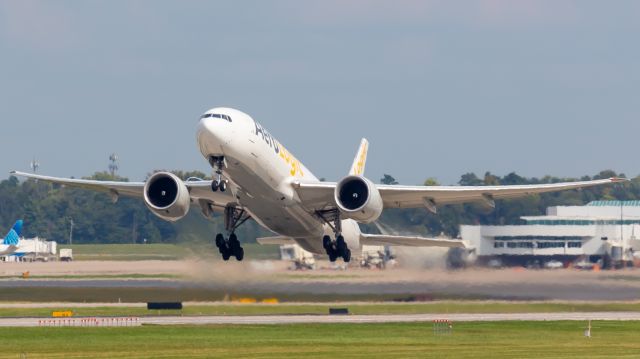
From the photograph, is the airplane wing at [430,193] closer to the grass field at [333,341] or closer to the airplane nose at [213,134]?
the grass field at [333,341]

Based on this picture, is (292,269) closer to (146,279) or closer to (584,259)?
(146,279)

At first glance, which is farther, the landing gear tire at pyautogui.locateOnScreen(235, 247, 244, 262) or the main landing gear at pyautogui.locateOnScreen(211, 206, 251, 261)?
the landing gear tire at pyautogui.locateOnScreen(235, 247, 244, 262)

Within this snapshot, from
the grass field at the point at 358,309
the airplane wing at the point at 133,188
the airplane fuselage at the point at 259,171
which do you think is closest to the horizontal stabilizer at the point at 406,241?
the grass field at the point at 358,309

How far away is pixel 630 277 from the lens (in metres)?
62.0

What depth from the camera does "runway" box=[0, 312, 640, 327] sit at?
54016 millimetres

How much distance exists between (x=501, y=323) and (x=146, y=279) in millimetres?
19775

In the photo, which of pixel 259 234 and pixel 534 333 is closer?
pixel 534 333

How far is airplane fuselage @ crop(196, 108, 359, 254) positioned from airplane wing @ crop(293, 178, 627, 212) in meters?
0.58

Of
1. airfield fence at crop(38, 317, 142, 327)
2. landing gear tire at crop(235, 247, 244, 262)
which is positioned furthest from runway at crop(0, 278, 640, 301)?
airfield fence at crop(38, 317, 142, 327)

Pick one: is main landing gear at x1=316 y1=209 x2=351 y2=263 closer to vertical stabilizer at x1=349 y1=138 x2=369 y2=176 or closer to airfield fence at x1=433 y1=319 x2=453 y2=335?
airfield fence at x1=433 y1=319 x2=453 y2=335

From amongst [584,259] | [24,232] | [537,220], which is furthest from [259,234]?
[24,232]

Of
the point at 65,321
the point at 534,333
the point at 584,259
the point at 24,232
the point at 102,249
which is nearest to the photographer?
the point at 534,333

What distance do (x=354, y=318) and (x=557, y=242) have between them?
48.2ft

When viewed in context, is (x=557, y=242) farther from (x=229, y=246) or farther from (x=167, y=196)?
(x=167, y=196)
